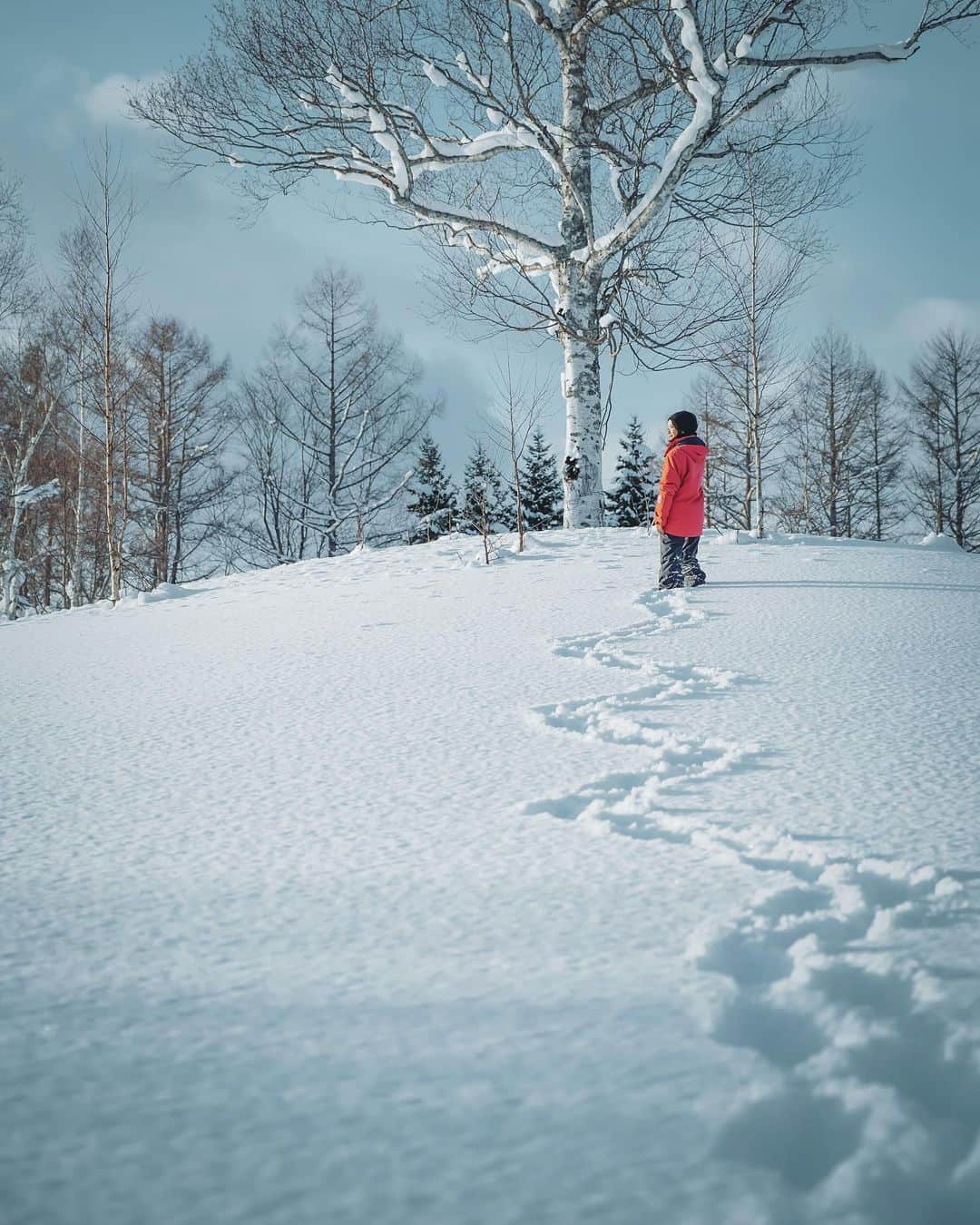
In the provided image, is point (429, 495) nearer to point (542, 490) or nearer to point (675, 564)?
point (542, 490)

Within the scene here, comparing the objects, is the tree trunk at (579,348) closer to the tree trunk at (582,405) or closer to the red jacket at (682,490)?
the tree trunk at (582,405)

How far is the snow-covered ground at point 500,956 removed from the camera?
771 mm

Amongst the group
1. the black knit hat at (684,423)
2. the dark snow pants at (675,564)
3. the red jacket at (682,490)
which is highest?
the black knit hat at (684,423)

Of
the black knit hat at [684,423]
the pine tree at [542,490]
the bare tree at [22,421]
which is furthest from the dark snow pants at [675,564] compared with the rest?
the pine tree at [542,490]

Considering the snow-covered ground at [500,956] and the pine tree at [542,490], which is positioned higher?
the pine tree at [542,490]

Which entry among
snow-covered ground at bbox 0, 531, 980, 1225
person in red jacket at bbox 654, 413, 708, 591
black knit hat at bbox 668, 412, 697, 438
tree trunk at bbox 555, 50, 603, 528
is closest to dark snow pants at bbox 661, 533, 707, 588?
person in red jacket at bbox 654, 413, 708, 591

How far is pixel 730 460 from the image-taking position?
55.6ft

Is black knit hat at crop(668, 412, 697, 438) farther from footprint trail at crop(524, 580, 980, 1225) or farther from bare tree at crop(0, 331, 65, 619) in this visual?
bare tree at crop(0, 331, 65, 619)

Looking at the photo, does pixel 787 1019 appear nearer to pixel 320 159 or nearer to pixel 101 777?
pixel 101 777

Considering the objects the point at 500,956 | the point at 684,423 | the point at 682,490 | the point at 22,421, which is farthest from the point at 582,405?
the point at 22,421

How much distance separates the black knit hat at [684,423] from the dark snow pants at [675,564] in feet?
2.62

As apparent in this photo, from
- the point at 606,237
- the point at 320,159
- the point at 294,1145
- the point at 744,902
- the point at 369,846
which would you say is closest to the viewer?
the point at 294,1145

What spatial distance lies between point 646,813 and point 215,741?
1.55 meters

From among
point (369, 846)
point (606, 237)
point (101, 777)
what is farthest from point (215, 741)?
point (606, 237)
